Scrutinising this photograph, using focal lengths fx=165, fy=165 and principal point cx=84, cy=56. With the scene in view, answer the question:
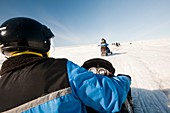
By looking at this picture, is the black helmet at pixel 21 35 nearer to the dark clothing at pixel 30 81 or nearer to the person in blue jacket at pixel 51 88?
the person in blue jacket at pixel 51 88

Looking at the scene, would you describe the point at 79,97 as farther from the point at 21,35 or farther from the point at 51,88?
the point at 21,35

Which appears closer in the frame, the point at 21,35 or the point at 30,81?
the point at 30,81

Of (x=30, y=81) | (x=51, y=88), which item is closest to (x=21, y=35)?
(x=30, y=81)

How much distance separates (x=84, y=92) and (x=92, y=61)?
4.14 ft

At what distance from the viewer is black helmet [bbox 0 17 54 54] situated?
1482 millimetres

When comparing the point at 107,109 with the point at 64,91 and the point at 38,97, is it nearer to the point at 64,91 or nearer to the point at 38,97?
the point at 64,91

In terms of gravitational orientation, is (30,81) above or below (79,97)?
above

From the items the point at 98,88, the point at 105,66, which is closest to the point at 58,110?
the point at 98,88

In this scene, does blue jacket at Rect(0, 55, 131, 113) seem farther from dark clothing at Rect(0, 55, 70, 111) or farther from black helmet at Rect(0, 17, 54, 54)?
black helmet at Rect(0, 17, 54, 54)

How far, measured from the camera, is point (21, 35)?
150 cm

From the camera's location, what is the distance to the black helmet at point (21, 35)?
148 cm

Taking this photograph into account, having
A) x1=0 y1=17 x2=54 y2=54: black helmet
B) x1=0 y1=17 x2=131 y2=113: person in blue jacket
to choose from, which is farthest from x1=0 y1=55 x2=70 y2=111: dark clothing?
x1=0 y1=17 x2=54 y2=54: black helmet

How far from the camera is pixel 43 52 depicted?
1.70m

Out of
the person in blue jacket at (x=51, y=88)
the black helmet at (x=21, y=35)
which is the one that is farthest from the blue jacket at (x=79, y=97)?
the black helmet at (x=21, y=35)
